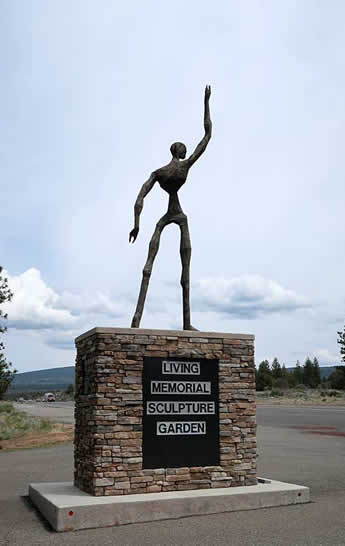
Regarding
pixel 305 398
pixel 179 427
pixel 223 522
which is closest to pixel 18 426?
pixel 179 427

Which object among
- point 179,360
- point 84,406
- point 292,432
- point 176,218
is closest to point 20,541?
point 84,406

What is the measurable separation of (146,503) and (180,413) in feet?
4.75

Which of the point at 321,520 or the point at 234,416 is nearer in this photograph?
the point at 321,520

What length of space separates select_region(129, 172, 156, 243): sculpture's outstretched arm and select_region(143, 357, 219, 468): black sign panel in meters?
1.97

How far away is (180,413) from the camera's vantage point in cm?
888

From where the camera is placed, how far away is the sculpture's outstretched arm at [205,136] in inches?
394

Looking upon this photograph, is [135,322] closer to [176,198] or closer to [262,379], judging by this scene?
[176,198]

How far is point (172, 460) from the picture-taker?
8.66 meters

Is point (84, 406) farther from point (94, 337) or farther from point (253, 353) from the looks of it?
point (253, 353)

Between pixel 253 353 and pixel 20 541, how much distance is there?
13.8 feet

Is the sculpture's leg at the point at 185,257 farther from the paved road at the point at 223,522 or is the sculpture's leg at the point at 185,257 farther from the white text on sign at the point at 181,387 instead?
the paved road at the point at 223,522

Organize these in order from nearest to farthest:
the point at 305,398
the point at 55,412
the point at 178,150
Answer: the point at 178,150 < the point at 55,412 < the point at 305,398

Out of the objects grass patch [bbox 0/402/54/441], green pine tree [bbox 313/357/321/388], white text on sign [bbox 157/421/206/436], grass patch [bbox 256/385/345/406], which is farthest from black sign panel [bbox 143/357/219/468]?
green pine tree [bbox 313/357/321/388]

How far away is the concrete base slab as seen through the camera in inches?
295
